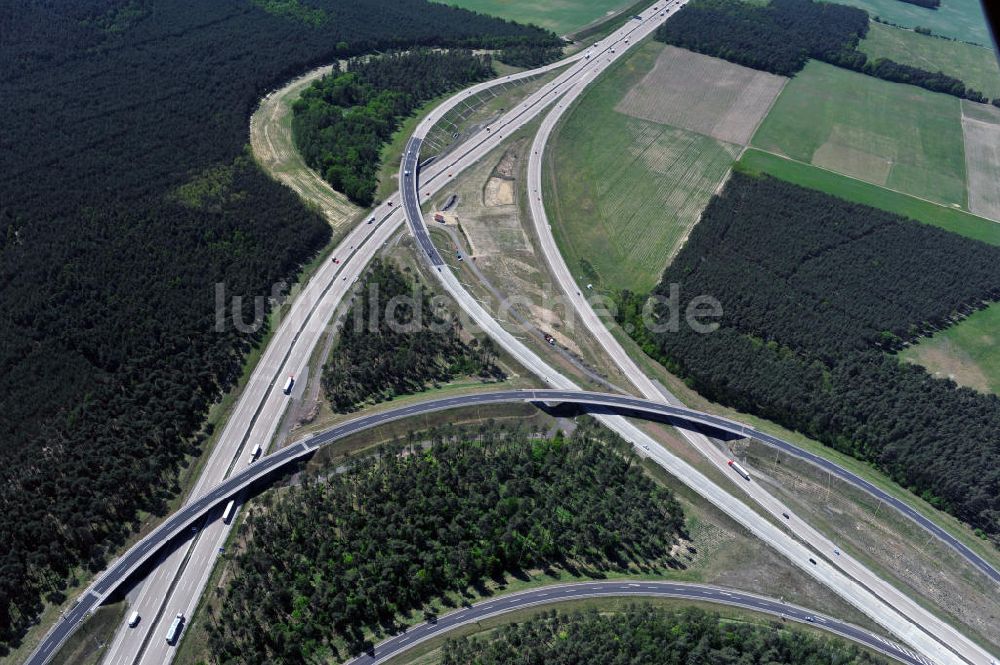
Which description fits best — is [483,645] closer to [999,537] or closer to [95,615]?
[95,615]

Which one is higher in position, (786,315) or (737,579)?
(786,315)

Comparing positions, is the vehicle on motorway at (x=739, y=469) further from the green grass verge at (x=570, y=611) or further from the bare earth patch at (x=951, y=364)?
the bare earth patch at (x=951, y=364)

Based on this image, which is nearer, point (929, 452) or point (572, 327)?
point (929, 452)

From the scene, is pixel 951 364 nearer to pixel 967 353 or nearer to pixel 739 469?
pixel 967 353

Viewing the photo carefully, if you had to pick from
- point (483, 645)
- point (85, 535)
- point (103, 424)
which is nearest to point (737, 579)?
point (483, 645)

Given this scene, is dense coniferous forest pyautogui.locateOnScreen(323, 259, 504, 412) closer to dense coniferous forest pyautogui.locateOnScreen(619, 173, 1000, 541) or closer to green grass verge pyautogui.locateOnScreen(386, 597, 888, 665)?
dense coniferous forest pyautogui.locateOnScreen(619, 173, 1000, 541)

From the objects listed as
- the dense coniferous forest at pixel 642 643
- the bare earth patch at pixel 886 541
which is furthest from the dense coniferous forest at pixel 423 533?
the bare earth patch at pixel 886 541
